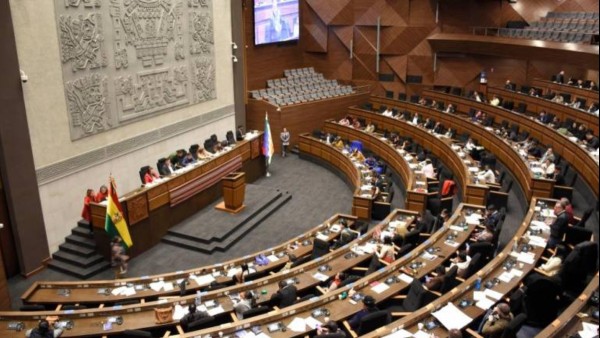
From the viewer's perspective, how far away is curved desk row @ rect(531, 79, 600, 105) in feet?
45.1

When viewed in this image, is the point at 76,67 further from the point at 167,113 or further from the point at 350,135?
the point at 350,135

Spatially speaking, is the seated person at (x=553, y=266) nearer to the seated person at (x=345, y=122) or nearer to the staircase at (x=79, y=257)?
the staircase at (x=79, y=257)

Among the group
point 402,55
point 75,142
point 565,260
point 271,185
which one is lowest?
point 271,185

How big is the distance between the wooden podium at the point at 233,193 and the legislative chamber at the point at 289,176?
1.8 inches

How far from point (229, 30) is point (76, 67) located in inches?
230

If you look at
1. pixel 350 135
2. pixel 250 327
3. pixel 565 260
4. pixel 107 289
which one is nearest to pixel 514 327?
pixel 565 260

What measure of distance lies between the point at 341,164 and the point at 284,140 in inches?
105

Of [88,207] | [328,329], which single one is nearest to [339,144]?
[88,207]

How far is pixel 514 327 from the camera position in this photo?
5.08 meters

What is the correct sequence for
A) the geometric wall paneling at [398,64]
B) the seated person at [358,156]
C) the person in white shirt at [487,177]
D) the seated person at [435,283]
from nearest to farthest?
the seated person at [435,283] < the person in white shirt at [487,177] < the seated person at [358,156] < the geometric wall paneling at [398,64]

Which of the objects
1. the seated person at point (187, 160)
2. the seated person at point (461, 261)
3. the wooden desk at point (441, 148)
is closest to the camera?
the seated person at point (461, 261)

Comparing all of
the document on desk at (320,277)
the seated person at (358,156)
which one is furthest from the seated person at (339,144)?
the document on desk at (320,277)

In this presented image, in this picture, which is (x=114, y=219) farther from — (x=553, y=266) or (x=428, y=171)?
(x=428, y=171)

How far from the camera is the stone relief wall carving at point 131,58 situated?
9922mm
